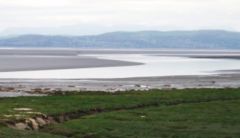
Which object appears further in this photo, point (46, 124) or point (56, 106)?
point (56, 106)

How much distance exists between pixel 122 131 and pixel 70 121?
5.66m

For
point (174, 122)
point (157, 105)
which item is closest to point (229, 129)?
point (174, 122)

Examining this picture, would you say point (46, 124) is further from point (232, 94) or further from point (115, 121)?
point (232, 94)

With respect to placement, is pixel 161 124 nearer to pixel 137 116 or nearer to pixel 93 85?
pixel 137 116

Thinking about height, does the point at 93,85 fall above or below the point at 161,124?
above

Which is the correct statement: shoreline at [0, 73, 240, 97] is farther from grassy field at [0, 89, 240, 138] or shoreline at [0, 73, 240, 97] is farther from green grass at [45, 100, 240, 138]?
green grass at [45, 100, 240, 138]

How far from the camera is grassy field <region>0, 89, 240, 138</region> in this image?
31562 mm

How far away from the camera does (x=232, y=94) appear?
55000 mm

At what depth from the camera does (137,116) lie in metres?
38.6

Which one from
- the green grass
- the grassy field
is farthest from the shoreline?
the green grass

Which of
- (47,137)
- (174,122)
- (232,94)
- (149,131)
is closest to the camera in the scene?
(47,137)

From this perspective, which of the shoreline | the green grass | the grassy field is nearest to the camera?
the green grass

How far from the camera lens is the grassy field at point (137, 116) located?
31.6 m

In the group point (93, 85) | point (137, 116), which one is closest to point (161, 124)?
point (137, 116)
